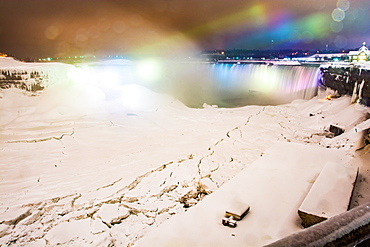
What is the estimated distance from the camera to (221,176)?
671 centimetres

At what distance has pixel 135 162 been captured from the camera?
310 inches

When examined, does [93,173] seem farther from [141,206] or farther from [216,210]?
[216,210]

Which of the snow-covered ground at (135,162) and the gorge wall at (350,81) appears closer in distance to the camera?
the snow-covered ground at (135,162)

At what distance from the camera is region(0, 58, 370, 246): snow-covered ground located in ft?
15.2

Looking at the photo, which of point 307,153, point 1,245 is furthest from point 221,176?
point 1,245

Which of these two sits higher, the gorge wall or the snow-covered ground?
the gorge wall

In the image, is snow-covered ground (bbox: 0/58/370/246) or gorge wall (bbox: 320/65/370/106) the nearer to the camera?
snow-covered ground (bbox: 0/58/370/246)

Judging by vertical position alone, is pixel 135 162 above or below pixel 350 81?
below

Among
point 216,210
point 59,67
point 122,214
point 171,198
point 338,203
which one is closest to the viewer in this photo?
point 338,203

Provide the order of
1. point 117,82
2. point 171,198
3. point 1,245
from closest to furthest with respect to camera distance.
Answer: point 1,245 → point 171,198 → point 117,82

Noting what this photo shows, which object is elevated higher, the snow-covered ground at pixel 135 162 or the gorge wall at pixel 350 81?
the gorge wall at pixel 350 81

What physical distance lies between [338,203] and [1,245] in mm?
5795

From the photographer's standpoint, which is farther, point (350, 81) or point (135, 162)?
point (350, 81)

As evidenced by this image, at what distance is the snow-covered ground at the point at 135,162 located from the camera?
15.2 feet
